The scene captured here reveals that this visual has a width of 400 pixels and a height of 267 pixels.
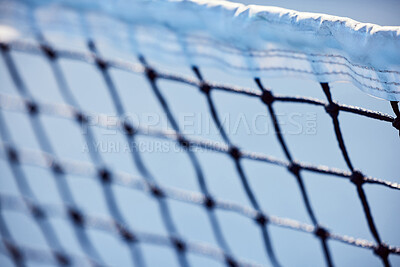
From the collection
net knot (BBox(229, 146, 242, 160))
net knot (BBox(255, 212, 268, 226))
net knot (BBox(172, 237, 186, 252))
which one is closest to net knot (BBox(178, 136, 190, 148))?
net knot (BBox(229, 146, 242, 160))

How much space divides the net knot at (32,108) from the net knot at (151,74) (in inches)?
18.4

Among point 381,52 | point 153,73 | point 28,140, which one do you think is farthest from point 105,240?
point 381,52

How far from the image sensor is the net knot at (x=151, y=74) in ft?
3.22

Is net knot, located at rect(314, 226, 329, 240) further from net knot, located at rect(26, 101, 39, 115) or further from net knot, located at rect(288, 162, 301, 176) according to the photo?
net knot, located at rect(26, 101, 39, 115)

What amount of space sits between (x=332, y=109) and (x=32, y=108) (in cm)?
88

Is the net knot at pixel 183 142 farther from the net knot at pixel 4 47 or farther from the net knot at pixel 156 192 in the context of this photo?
the net knot at pixel 4 47

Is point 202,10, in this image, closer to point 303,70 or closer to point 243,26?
point 243,26

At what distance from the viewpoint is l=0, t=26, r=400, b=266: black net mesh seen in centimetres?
86

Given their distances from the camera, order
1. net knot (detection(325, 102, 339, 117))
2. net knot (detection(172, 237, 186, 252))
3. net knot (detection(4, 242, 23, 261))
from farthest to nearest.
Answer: net knot (detection(4, 242, 23, 261)) → net knot (detection(172, 237, 186, 252)) → net knot (detection(325, 102, 339, 117))

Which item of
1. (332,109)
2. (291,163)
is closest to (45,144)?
(291,163)

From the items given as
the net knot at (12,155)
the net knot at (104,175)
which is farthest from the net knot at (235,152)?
the net knot at (12,155)

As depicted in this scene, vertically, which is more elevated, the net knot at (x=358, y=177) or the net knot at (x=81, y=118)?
the net knot at (x=81, y=118)

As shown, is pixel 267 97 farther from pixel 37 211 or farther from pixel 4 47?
pixel 37 211

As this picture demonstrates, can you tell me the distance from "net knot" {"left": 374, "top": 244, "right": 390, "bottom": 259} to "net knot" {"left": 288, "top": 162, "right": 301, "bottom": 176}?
0.21 meters
